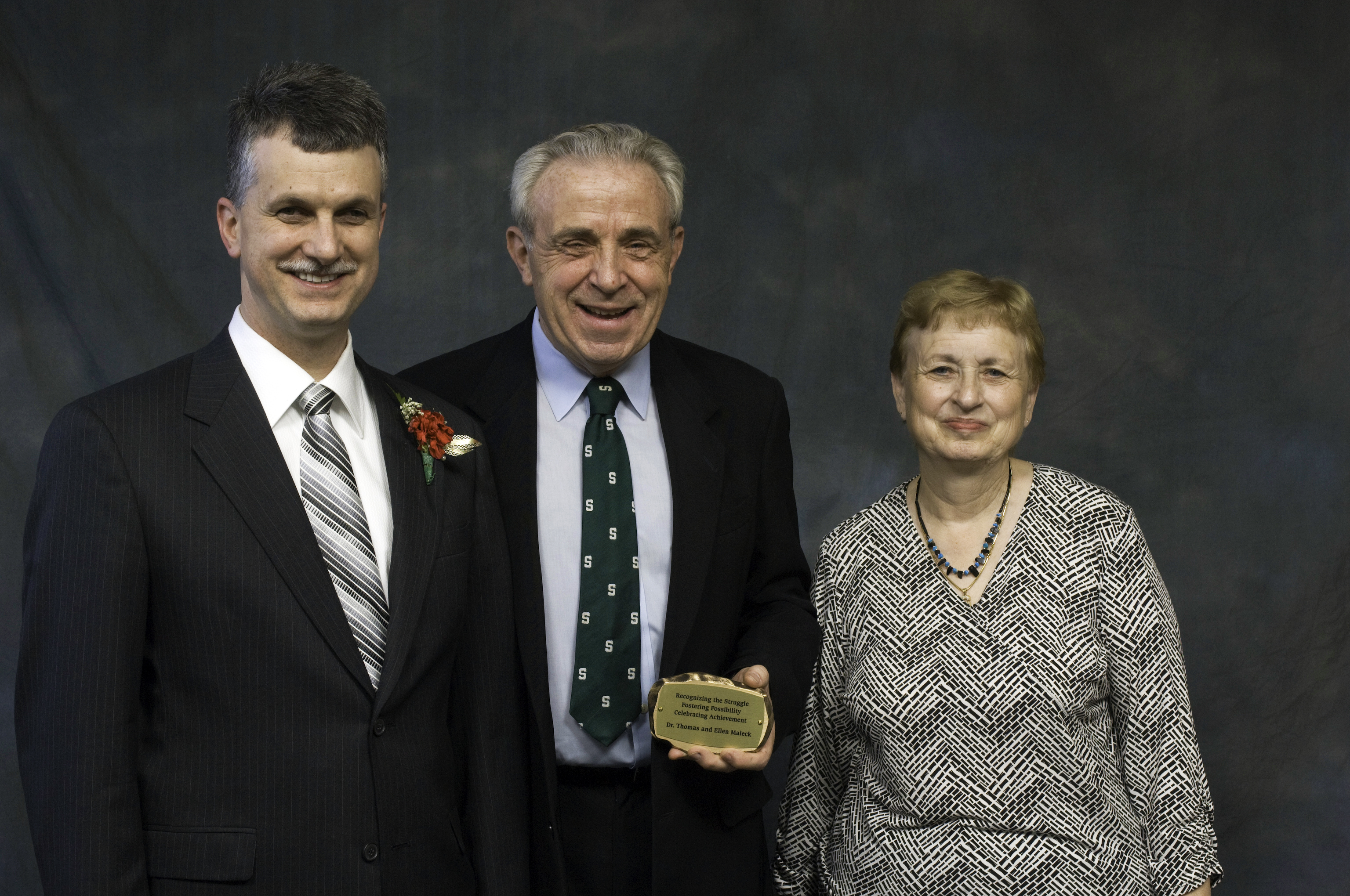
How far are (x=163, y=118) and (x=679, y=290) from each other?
168 centimetres

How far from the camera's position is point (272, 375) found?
2010mm

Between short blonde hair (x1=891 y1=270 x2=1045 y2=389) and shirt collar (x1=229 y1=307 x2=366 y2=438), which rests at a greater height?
short blonde hair (x1=891 y1=270 x2=1045 y2=389)

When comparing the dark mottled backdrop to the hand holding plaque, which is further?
the dark mottled backdrop

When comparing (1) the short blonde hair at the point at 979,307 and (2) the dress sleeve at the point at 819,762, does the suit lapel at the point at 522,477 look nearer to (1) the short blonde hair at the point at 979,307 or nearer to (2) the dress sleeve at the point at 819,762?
(2) the dress sleeve at the point at 819,762

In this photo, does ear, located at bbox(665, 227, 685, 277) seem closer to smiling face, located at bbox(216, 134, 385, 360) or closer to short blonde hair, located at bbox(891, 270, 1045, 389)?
short blonde hair, located at bbox(891, 270, 1045, 389)

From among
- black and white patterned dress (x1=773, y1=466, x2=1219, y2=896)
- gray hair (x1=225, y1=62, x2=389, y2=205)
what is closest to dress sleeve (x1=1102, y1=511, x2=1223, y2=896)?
black and white patterned dress (x1=773, y1=466, x2=1219, y2=896)

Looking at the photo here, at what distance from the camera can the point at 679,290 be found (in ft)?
13.8

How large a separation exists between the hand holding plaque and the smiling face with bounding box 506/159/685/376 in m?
0.69

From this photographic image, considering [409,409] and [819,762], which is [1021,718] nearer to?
[819,762]

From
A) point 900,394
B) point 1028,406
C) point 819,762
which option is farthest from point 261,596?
point 1028,406

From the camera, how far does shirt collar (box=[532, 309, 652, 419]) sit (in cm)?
261

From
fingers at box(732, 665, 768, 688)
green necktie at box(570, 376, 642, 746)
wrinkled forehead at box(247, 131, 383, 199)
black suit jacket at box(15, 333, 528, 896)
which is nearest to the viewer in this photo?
black suit jacket at box(15, 333, 528, 896)

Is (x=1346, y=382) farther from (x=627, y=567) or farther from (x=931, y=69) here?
(x=627, y=567)

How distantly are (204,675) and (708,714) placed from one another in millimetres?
856
